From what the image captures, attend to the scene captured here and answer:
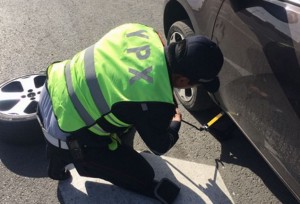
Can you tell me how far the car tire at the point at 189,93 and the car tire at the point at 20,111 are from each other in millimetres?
1317

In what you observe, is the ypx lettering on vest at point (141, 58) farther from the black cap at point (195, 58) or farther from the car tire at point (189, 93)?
the car tire at point (189, 93)

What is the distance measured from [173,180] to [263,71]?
1.18 m

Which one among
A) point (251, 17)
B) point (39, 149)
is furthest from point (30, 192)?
point (251, 17)

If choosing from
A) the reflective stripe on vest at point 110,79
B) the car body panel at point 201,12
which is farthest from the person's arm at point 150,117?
the car body panel at point 201,12

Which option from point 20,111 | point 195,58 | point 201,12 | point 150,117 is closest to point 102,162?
point 150,117

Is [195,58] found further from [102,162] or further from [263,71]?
[102,162]

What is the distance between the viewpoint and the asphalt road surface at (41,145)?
275 centimetres

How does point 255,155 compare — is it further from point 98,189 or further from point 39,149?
point 39,149

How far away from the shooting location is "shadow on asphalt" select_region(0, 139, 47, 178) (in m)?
2.79

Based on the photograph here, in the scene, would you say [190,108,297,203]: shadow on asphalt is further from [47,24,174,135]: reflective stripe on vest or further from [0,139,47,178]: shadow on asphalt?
[0,139,47,178]: shadow on asphalt

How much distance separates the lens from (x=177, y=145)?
3.14m

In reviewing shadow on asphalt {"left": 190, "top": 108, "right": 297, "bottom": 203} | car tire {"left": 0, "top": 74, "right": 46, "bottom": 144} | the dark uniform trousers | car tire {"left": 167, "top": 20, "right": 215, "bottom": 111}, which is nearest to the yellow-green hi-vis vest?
the dark uniform trousers

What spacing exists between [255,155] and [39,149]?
1880 mm

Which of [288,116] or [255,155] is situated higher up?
[288,116]
